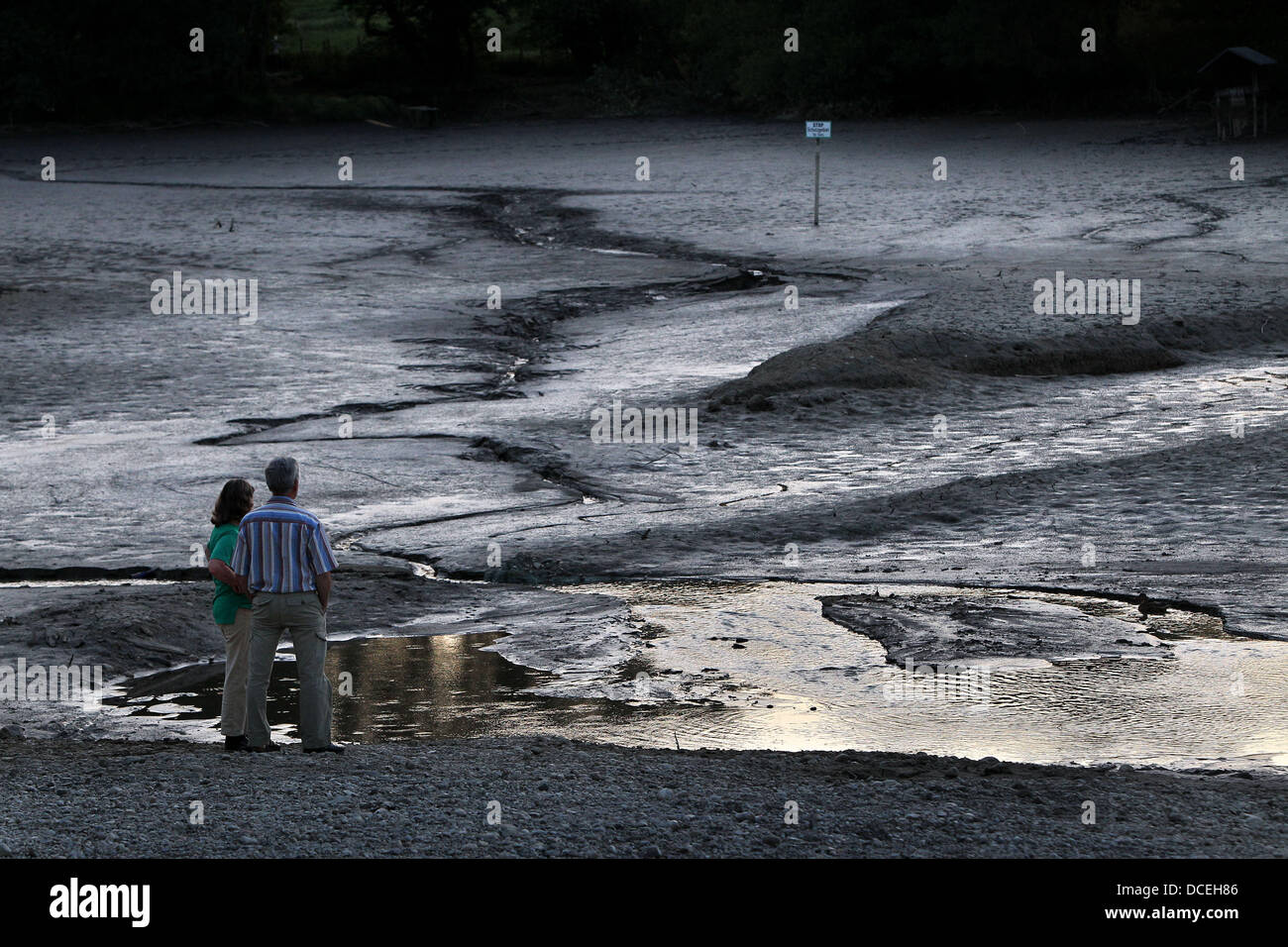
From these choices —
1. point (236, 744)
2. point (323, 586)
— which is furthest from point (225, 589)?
point (236, 744)

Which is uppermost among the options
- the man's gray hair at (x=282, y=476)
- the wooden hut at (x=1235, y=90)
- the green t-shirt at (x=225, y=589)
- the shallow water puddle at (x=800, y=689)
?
the wooden hut at (x=1235, y=90)

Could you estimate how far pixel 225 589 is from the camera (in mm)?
7266

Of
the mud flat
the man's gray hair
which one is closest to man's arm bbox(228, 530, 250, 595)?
the man's gray hair

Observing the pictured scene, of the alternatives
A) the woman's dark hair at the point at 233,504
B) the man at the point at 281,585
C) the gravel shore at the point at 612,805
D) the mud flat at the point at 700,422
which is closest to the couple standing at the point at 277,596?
the man at the point at 281,585

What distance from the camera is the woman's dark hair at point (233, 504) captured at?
730 centimetres

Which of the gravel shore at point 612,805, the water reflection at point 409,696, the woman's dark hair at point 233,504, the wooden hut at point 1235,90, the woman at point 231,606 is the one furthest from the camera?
the wooden hut at point 1235,90

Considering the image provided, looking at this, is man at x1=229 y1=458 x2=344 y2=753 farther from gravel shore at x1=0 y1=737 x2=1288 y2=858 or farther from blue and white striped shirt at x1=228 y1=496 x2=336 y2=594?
gravel shore at x1=0 y1=737 x2=1288 y2=858

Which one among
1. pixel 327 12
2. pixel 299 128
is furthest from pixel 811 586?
pixel 327 12

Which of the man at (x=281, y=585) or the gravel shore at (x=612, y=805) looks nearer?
the gravel shore at (x=612, y=805)

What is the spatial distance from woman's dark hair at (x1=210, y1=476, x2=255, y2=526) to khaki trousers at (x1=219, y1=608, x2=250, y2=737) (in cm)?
39

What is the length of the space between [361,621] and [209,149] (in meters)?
42.1

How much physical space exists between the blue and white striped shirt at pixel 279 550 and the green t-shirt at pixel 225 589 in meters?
0.15

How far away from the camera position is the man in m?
7.03

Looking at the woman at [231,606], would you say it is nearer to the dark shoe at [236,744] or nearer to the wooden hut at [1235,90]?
the dark shoe at [236,744]
